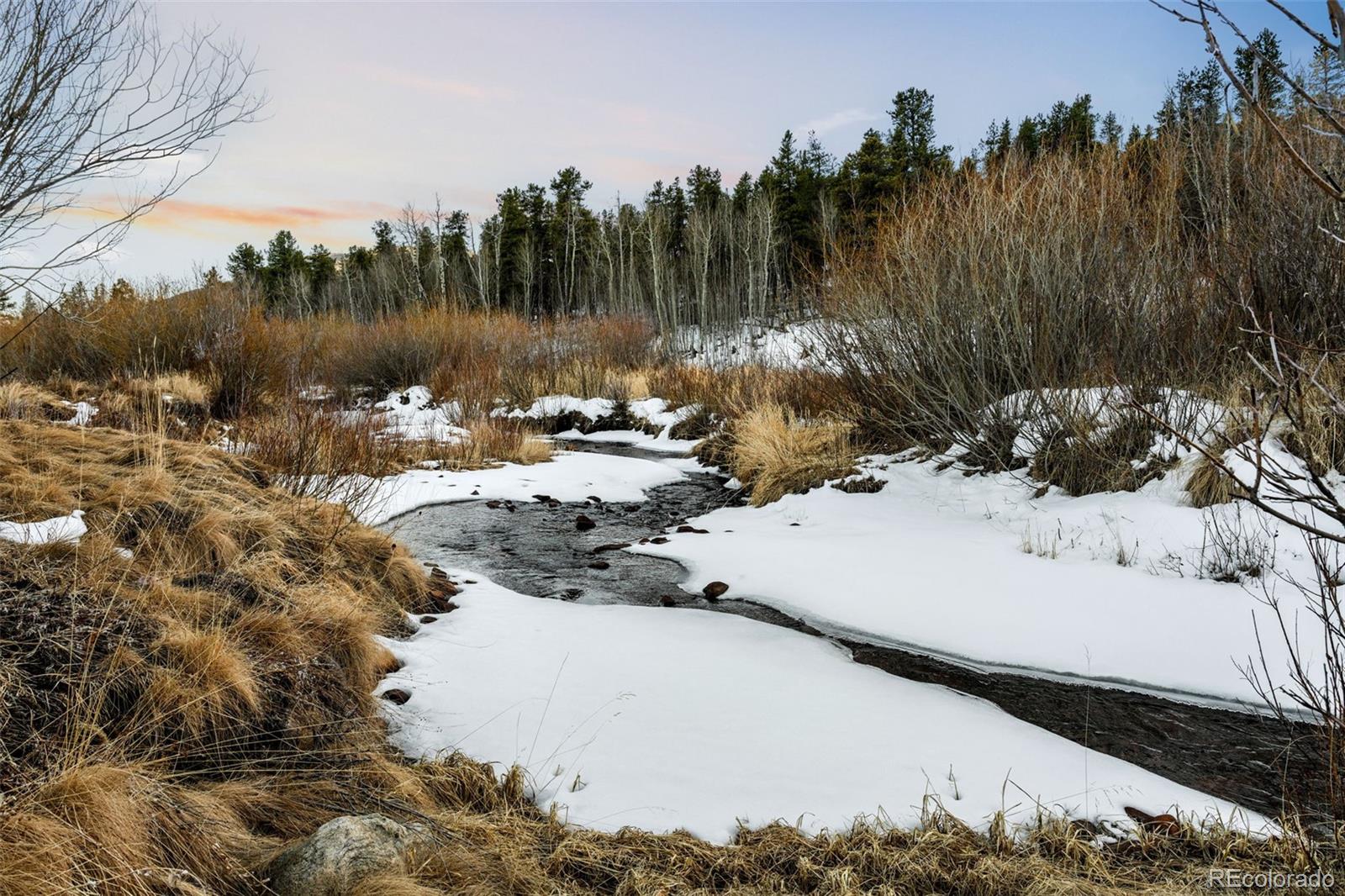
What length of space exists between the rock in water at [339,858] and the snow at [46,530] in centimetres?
223

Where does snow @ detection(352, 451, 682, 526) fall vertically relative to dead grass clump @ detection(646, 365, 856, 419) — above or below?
below

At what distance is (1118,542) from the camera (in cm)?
520

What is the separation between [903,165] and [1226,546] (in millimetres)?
32261

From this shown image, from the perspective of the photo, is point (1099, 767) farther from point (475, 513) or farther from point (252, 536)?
point (475, 513)

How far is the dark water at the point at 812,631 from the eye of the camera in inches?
123

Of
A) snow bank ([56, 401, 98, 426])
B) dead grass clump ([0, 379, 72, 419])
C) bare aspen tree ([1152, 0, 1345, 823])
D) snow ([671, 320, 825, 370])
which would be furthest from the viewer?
snow ([671, 320, 825, 370])

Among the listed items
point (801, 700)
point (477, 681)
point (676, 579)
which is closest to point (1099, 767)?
point (801, 700)

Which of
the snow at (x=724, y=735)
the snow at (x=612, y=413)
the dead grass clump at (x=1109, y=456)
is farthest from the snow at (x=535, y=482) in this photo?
the dead grass clump at (x=1109, y=456)

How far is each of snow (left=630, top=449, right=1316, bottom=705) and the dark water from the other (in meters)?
0.19

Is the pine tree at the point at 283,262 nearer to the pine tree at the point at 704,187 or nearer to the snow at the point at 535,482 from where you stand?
the pine tree at the point at 704,187

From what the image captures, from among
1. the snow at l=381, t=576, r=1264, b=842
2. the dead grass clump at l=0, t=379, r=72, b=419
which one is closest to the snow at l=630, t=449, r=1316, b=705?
the snow at l=381, t=576, r=1264, b=842
